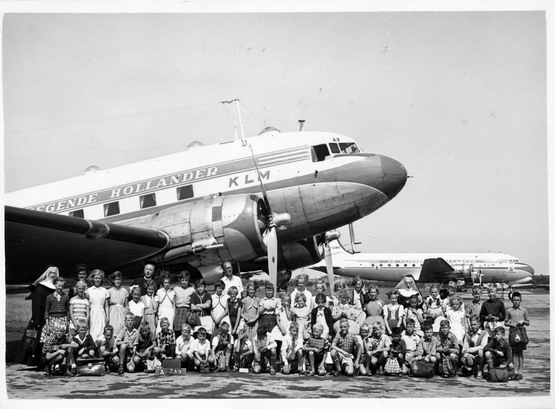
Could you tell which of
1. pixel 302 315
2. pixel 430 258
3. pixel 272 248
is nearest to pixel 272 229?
pixel 272 248

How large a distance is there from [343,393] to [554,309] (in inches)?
147

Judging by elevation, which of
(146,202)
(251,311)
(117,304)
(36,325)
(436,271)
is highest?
(436,271)

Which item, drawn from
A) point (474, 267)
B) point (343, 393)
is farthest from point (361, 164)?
point (474, 267)

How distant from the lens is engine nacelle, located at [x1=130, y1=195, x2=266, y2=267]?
32.6 feet

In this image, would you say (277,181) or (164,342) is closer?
(164,342)

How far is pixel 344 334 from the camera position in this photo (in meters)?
7.52

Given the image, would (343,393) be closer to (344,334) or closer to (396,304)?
(344,334)

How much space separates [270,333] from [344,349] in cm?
99

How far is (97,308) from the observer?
770 cm

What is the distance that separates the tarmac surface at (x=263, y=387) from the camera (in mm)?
6707

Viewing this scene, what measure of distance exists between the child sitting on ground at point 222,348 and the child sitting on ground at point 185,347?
30cm

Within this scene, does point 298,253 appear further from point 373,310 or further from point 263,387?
point 263,387

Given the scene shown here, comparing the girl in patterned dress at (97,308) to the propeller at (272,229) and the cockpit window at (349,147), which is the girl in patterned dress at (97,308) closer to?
the propeller at (272,229)

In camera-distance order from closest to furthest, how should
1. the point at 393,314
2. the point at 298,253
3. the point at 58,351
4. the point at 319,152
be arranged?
1. the point at 58,351
2. the point at 393,314
3. the point at 319,152
4. the point at 298,253
